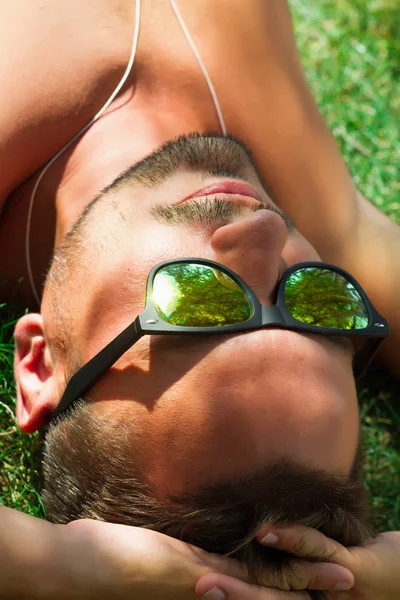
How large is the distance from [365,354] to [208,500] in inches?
31.9

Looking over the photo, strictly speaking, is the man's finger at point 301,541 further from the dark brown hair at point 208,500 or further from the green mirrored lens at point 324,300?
the green mirrored lens at point 324,300

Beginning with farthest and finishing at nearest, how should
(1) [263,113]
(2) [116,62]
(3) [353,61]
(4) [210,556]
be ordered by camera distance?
(3) [353,61] < (1) [263,113] < (2) [116,62] < (4) [210,556]

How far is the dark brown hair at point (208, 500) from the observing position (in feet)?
6.21

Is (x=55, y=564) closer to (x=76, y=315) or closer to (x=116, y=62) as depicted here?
(x=76, y=315)

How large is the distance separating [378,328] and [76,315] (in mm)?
914

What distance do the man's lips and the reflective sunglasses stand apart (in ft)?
0.93

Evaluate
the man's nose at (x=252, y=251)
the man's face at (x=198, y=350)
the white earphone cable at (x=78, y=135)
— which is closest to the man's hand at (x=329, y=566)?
the man's face at (x=198, y=350)

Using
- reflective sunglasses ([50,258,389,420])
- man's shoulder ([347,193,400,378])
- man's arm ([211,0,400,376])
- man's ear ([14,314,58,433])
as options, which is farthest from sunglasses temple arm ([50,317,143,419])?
man's shoulder ([347,193,400,378])

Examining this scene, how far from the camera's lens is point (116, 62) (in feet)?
8.70

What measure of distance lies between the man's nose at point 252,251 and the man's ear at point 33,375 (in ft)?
2.07

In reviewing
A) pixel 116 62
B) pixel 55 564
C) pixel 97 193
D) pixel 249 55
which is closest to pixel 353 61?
pixel 249 55

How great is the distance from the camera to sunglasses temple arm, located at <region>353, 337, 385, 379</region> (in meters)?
2.39

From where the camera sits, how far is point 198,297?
2.09 meters

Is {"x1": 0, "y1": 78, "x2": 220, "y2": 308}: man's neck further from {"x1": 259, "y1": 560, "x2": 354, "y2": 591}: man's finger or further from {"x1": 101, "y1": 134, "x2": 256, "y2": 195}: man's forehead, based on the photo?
{"x1": 259, "y1": 560, "x2": 354, "y2": 591}: man's finger
